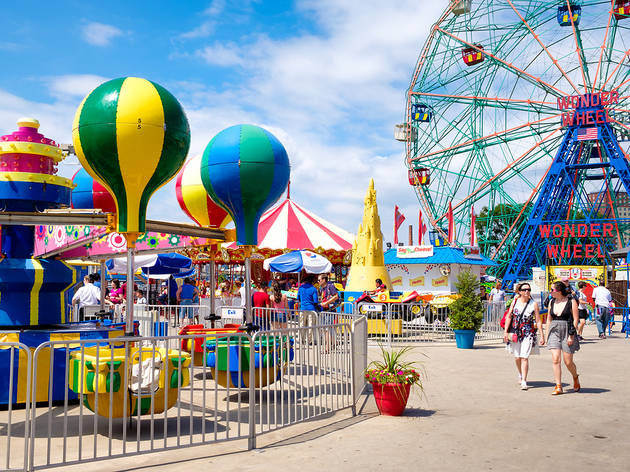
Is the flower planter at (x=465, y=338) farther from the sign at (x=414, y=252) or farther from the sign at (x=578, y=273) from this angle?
the sign at (x=578, y=273)

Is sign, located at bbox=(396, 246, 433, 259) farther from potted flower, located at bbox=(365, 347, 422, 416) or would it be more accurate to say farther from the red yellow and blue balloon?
potted flower, located at bbox=(365, 347, 422, 416)

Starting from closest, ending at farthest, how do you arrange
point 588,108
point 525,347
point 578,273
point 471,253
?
point 525,347, point 471,253, point 578,273, point 588,108

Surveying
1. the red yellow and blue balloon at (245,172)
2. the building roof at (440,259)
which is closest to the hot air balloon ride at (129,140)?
the red yellow and blue balloon at (245,172)

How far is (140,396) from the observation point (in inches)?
209

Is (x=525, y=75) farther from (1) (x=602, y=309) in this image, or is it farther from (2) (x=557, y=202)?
(1) (x=602, y=309)

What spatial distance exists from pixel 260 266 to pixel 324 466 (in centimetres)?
2002

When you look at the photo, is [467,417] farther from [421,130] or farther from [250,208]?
[421,130]

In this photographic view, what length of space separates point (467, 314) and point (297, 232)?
385 inches

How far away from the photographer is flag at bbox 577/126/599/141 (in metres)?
30.8

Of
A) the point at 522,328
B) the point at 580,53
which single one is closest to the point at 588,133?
the point at 580,53

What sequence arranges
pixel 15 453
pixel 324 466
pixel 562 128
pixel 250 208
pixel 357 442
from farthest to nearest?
pixel 562 128
pixel 250 208
pixel 357 442
pixel 15 453
pixel 324 466

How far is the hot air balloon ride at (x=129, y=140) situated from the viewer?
6.27m

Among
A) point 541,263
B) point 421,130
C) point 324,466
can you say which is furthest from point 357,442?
point 421,130

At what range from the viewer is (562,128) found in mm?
32250
